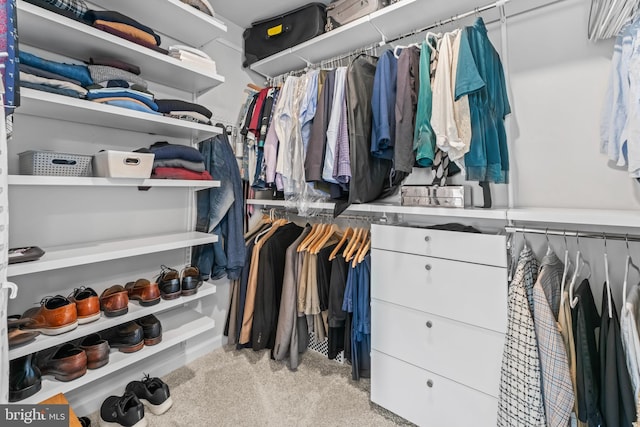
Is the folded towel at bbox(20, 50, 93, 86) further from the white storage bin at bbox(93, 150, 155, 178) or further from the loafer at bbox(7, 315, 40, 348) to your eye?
the loafer at bbox(7, 315, 40, 348)

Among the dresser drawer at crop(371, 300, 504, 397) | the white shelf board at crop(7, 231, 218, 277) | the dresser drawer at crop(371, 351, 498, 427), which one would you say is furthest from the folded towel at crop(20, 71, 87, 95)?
the dresser drawer at crop(371, 351, 498, 427)

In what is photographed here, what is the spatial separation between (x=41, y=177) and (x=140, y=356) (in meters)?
0.86

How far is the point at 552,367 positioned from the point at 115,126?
213 centimetres

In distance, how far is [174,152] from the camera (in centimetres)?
152

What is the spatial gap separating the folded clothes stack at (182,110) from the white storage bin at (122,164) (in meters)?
0.32

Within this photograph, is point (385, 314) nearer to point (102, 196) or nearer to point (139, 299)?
point (139, 299)

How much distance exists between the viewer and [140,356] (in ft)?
4.45

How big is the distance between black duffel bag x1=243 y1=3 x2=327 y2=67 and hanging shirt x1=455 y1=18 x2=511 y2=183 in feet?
3.11

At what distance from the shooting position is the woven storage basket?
1.13 m

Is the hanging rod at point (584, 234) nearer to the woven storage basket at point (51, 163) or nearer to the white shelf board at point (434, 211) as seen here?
the white shelf board at point (434, 211)

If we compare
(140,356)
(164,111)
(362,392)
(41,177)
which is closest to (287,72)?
(164,111)

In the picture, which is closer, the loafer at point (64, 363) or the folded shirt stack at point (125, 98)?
the loafer at point (64, 363)

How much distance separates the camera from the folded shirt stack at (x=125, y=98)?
1242 mm

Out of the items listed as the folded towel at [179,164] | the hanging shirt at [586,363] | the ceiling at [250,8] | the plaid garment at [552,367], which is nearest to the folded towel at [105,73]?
the folded towel at [179,164]
